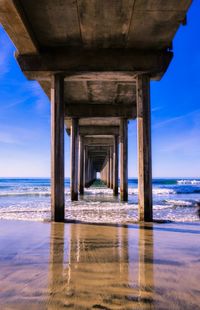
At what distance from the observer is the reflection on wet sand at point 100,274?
8.30ft

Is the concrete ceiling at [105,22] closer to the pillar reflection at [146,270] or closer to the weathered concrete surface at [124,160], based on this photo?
the pillar reflection at [146,270]

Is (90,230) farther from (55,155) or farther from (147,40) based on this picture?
(147,40)

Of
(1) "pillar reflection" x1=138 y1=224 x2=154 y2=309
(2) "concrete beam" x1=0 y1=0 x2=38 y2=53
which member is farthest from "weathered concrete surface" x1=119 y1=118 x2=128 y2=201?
(1) "pillar reflection" x1=138 y1=224 x2=154 y2=309

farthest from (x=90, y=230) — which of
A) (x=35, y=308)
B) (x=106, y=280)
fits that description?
(x=35, y=308)

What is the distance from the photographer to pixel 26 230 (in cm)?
638

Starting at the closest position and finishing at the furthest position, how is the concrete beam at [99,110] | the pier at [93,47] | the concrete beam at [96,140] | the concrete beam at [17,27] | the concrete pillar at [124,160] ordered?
the concrete beam at [17,27]
the pier at [93,47]
the concrete beam at [99,110]
the concrete pillar at [124,160]
the concrete beam at [96,140]

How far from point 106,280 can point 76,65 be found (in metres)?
6.36

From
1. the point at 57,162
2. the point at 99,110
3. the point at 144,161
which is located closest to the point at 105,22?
the point at 144,161

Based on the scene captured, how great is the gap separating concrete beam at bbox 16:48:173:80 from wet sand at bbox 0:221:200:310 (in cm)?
446

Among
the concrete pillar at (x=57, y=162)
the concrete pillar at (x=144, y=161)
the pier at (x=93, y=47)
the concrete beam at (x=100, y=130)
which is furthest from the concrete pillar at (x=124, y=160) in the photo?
the concrete pillar at (x=57, y=162)

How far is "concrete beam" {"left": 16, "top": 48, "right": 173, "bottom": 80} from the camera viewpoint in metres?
8.16

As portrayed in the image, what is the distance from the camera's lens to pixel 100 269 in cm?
348

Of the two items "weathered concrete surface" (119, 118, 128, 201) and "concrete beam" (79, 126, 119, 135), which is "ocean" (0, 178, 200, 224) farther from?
"concrete beam" (79, 126, 119, 135)

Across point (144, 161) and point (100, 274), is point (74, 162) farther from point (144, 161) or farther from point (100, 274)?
point (100, 274)
